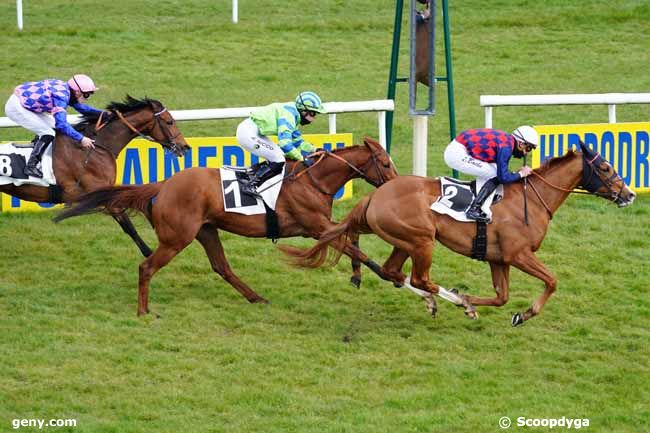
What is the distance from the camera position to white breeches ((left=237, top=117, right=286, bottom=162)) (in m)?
9.62

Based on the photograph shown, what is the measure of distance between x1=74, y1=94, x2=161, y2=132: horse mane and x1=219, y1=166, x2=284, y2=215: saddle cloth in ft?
4.92

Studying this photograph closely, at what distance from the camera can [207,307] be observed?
9.75 metres

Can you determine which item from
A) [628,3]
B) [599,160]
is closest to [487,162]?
[599,160]

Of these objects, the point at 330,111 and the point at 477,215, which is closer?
the point at 477,215

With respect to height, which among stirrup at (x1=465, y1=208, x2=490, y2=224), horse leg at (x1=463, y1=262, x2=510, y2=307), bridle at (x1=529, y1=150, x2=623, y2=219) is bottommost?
horse leg at (x1=463, y1=262, x2=510, y2=307)

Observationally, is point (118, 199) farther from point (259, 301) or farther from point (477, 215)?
point (477, 215)

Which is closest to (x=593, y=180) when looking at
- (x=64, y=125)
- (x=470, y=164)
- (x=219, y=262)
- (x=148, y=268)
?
(x=470, y=164)

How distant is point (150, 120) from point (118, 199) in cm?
131

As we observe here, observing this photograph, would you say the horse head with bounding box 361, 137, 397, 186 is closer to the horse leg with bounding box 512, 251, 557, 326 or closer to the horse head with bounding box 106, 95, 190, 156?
the horse leg with bounding box 512, 251, 557, 326

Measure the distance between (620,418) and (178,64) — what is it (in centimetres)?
1162

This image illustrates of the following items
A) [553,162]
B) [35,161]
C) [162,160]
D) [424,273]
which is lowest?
[424,273]

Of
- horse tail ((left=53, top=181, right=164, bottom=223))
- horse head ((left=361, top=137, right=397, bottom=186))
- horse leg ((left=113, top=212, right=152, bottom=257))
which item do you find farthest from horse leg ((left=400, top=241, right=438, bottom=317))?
horse leg ((left=113, top=212, right=152, bottom=257))

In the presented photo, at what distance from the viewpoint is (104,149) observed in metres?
10.6

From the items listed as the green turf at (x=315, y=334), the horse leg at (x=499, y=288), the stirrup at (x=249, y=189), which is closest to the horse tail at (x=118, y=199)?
the stirrup at (x=249, y=189)
